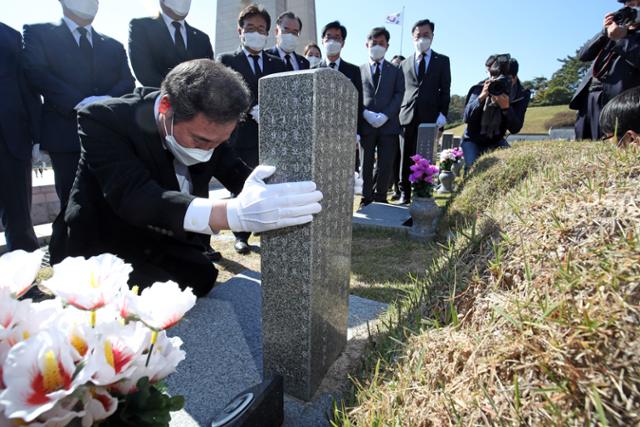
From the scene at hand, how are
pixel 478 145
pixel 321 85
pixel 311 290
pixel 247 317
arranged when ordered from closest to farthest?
pixel 321 85 → pixel 311 290 → pixel 247 317 → pixel 478 145

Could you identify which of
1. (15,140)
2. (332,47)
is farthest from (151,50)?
(332,47)

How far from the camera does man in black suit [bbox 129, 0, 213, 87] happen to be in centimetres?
336

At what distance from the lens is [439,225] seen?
4.32m

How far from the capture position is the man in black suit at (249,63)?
151 inches

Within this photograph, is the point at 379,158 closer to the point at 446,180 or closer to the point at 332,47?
the point at 332,47

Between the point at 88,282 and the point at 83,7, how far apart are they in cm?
347

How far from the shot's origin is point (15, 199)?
2.82m

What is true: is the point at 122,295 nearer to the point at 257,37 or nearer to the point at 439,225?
the point at 257,37

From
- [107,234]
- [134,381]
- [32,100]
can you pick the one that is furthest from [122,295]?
[32,100]

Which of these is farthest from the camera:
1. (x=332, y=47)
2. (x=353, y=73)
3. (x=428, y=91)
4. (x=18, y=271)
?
(x=428, y=91)

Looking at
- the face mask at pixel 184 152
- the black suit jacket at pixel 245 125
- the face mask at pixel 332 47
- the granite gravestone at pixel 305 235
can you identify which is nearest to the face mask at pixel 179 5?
the black suit jacket at pixel 245 125

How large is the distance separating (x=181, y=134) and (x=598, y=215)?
5.86ft

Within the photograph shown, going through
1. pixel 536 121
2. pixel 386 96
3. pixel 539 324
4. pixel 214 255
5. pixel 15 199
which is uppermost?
pixel 536 121

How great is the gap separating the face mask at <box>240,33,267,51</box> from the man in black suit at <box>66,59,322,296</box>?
1.94m
